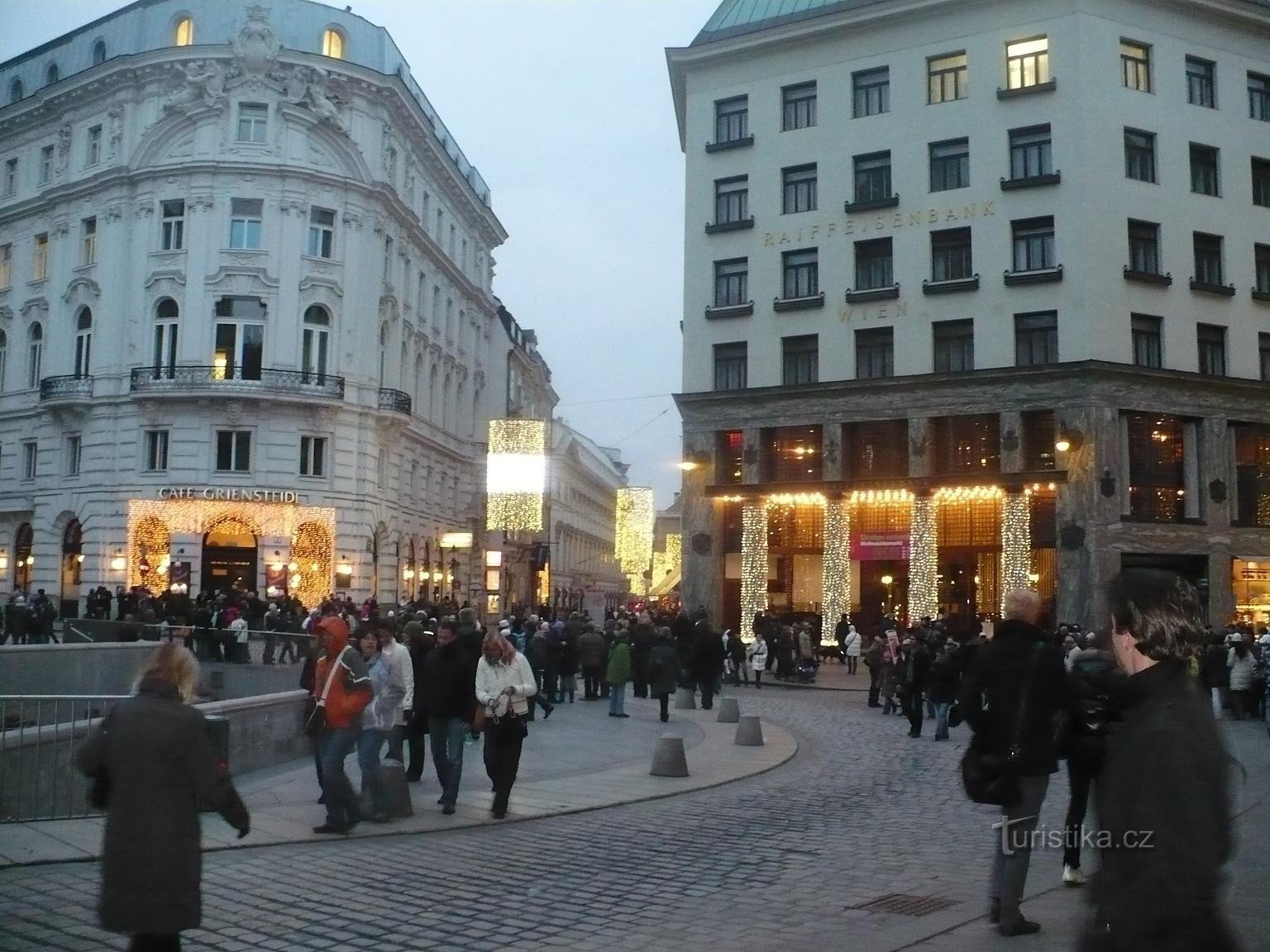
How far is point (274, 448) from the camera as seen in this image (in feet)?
147

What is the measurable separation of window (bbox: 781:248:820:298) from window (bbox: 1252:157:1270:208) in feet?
→ 44.6

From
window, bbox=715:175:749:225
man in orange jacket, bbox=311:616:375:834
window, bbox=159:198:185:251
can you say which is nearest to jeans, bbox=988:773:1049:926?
man in orange jacket, bbox=311:616:375:834

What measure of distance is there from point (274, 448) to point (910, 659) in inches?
1164

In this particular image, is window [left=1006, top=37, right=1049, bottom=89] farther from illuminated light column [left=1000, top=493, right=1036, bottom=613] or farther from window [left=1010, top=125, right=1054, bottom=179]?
illuminated light column [left=1000, top=493, right=1036, bottom=613]

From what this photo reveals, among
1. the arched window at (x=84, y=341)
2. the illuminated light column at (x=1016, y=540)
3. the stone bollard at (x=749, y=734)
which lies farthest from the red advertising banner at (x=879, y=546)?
the arched window at (x=84, y=341)

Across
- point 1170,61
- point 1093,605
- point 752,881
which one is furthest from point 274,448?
point 752,881

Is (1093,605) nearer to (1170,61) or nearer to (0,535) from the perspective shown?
(1170,61)

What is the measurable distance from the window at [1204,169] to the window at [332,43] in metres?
31.5

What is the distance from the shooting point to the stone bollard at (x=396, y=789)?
38.9ft

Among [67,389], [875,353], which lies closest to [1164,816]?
[875,353]

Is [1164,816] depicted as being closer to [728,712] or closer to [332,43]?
[728,712]

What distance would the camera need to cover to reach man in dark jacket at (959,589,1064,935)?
23.7 ft

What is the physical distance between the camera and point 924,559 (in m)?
37.1

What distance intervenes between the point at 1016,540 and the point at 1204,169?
13.1 metres
